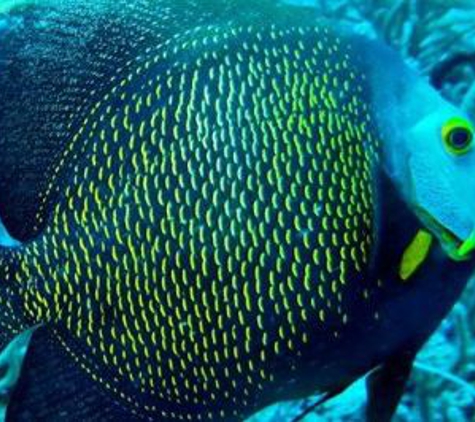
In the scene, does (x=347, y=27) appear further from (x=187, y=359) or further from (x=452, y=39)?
(x=452, y=39)

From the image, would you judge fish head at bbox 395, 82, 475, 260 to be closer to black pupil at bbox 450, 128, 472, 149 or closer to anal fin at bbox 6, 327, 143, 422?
black pupil at bbox 450, 128, 472, 149

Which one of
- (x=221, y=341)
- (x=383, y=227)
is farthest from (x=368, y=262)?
(x=221, y=341)

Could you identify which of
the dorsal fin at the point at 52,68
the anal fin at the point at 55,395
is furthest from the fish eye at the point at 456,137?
the anal fin at the point at 55,395

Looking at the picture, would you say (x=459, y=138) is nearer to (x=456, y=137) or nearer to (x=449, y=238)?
(x=456, y=137)

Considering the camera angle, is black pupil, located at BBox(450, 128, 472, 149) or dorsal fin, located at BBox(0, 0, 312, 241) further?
dorsal fin, located at BBox(0, 0, 312, 241)

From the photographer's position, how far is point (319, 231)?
3.84 ft

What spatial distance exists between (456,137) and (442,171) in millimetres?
62

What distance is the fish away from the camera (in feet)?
3.84

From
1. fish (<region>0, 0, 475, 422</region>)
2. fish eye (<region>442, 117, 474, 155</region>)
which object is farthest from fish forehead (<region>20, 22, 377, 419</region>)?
fish eye (<region>442, 117, 474, 155</region>)

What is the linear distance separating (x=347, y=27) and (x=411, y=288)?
485mm

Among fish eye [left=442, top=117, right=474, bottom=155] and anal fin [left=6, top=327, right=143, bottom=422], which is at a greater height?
fish eye [left=442, top=117, right=474, bottom=155]

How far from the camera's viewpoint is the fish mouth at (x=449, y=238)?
3.77 feet

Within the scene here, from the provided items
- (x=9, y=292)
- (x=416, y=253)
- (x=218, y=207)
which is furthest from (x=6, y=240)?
(x=416, y=253)

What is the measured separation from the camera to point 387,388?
1.32m
